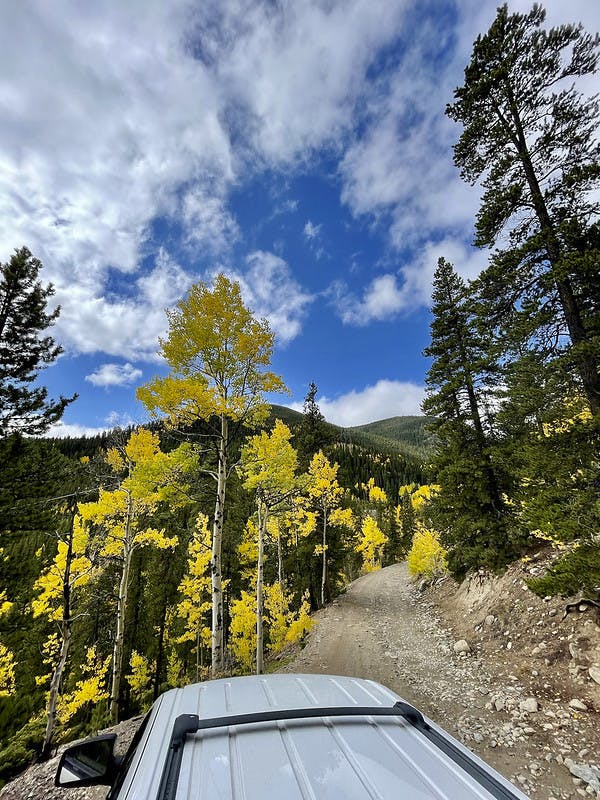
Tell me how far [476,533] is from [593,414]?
8463mm

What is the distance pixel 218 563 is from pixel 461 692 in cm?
655

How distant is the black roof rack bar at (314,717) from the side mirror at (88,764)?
0.75m

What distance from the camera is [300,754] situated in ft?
6.20

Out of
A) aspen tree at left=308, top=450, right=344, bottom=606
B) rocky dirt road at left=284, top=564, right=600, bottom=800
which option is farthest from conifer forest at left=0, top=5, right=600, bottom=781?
aspen tree at left=308, top=450, right=344, bottom=606

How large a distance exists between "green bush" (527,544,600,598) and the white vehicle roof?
561 centimetres

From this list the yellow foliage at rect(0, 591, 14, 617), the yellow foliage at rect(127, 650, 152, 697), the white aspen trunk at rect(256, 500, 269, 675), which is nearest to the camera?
the white aspen trunk at rect(256, 500, 269, 675)

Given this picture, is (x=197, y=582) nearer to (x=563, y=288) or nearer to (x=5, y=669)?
(x=5, y=669)

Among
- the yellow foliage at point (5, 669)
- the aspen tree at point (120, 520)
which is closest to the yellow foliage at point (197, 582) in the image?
the aspen tree at point (120, 520)

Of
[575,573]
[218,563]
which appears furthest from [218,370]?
[575,573]

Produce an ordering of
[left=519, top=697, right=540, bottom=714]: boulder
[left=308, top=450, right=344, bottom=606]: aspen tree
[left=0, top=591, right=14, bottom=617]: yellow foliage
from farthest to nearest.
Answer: [left=308, top=450, right=344, bottom=606]: aspen tree
[left=0, top=591, right=14, bottom=617]: yellow foliage
[left=519, top=697, right=540, bottom=714]: boulder

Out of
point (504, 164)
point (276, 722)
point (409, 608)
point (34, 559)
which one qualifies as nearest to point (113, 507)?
point (34, 559)

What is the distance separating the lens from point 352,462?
431 feet

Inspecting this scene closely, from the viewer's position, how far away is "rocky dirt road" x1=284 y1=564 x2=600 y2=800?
541 centimetres

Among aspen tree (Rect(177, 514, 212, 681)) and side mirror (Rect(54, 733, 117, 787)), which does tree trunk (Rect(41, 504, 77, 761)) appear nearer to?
aspen tree (Rect(177, 514, 212, 681))
